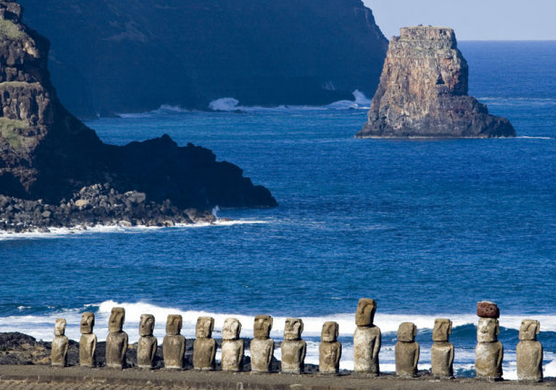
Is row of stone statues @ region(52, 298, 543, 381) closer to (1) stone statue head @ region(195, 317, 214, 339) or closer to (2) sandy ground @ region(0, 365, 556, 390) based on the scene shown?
(1) stone statue head @ region(195, 317, 214, 339)

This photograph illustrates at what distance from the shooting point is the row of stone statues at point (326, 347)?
34.3 m

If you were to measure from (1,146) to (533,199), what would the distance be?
2627 inches

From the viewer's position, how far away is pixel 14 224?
14762cm

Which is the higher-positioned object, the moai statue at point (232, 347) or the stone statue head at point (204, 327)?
the stone statue head at point (204, 327)

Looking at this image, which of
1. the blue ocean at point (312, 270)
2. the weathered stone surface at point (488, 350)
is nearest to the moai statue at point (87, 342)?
the weathered stone surface at point (488, 350)

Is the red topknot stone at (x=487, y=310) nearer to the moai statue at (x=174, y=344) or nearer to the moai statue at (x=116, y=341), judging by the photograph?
the moai statue at (x=174, y=344)

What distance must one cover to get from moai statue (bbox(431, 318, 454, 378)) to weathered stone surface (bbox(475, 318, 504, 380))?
0.66 m

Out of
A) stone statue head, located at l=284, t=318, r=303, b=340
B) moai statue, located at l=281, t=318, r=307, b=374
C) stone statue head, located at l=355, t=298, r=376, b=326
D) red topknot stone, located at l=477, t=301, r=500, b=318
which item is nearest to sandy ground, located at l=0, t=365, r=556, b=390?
moai statue, located at l=281, t=318, r=307, b=374

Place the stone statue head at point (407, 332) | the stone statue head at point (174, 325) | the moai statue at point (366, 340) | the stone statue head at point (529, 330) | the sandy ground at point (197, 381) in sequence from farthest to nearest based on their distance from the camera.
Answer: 1. the stone statue head at point (174, 325)
2. the moai statue at point (366, 340)
3. the sandy ground at point (197, 381)
4. the stone statue head at point (407, 332)
5. the stone statue head at point (529, 330)

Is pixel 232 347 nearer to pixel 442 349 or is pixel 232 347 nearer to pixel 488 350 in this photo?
pixel 442 349

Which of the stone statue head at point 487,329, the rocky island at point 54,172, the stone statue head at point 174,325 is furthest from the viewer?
the rocky island at point 54,172

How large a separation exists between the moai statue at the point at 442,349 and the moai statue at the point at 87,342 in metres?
8.51

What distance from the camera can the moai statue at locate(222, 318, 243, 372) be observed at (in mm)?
36531

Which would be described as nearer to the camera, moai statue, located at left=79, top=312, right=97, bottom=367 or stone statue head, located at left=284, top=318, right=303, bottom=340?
stone statue head, located at left=284, top=318, right=303, bottom=340
